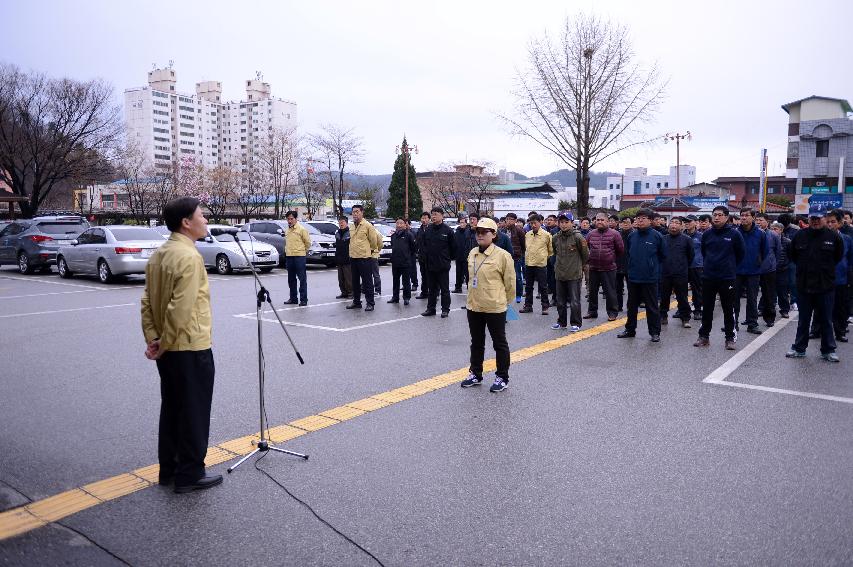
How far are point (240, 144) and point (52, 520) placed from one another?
170m

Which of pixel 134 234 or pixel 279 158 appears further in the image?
pixel 279 158

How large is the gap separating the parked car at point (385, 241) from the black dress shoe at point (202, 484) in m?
19.6

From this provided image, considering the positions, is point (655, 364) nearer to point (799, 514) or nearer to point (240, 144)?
point (799, 514)

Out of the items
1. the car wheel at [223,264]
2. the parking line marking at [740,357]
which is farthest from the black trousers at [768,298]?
the car wheel at [223,264]

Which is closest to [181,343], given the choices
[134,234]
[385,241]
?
[134,234]

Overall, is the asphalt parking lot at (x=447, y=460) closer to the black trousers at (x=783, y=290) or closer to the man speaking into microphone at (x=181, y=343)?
the man speaking into microphone at (x=181, y=343)

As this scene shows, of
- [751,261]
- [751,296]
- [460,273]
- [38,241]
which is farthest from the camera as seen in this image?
[38,241]

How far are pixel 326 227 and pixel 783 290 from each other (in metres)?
16.1

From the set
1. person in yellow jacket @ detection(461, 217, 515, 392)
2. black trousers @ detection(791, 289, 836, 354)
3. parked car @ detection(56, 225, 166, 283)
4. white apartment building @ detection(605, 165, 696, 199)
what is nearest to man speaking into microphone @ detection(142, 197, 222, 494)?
person in yellow jacket @ detection(461, 217, 515, 392)

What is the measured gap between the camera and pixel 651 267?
9578 mm

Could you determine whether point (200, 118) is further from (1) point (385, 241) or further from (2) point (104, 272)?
(2) point (104, 272)

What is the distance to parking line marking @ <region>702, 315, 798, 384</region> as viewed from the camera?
7.22 metres

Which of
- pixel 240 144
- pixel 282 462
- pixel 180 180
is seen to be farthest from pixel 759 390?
pixel 240 144

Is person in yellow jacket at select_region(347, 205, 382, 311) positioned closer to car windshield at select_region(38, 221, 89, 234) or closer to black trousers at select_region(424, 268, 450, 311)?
black trousers at select_region(424, 268, 450, 311)
